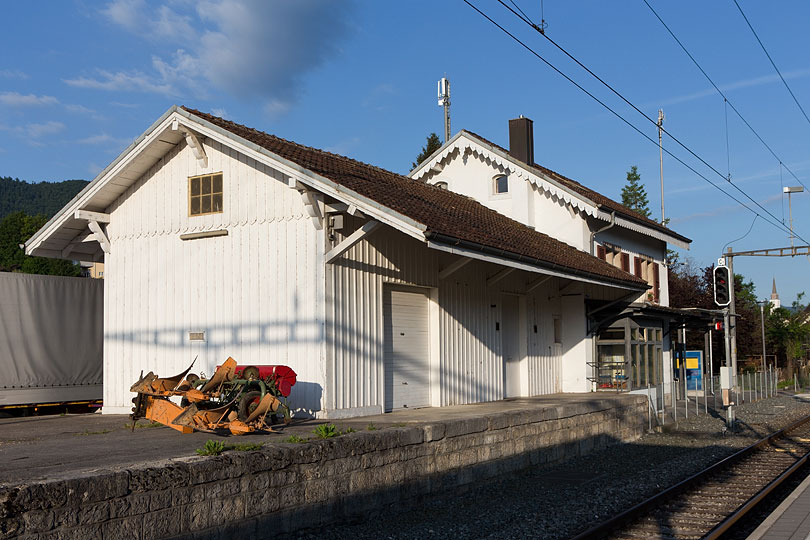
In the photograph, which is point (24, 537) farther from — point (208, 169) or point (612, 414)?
point (612, 414)

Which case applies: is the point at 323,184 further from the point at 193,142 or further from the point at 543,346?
the point at 543,346

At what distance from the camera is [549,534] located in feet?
28.6

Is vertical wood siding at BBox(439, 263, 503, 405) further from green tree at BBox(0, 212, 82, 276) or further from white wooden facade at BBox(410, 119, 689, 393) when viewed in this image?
green tree at BBox(0, 212, 82, 276)

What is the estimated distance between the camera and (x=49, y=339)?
15.1m

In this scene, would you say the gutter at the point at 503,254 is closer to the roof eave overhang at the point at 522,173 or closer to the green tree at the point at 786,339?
the roof eave overhang at the point at 522,173

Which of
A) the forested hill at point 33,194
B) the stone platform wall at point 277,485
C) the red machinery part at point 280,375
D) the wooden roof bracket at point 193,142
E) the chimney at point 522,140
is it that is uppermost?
the forested hill at point 33,194

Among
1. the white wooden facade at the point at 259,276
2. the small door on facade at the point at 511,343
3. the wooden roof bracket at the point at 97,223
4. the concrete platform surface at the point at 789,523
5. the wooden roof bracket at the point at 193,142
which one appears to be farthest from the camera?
the small door on facade at the point at 511,343

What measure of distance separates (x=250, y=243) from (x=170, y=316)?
224 centimetres

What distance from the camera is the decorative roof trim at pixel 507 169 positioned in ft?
71.3

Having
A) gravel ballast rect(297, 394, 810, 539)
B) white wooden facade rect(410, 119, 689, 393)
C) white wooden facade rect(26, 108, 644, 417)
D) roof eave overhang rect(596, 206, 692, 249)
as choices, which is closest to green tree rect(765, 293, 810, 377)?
roof eave overhang rect(596, 206, 692, 249)

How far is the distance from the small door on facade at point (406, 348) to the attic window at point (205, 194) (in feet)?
11.1

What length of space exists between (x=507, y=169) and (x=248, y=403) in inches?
578

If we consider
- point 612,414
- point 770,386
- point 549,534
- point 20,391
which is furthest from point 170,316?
point 770,386

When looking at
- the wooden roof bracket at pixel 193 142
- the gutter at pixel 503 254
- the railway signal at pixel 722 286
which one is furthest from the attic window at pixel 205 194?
the railway signal at pixel 722 286
